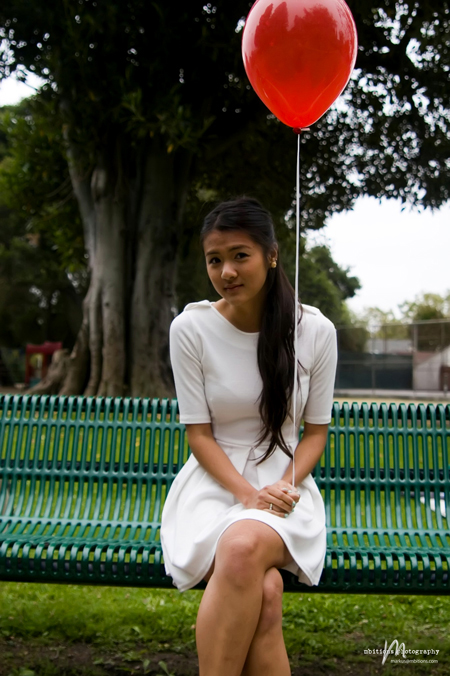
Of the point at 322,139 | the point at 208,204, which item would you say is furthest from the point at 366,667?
the point at 322,139

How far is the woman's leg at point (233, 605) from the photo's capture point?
76.2 inches

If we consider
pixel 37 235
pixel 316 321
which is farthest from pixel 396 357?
pixel 316 321

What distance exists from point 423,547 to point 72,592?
6.35 ft

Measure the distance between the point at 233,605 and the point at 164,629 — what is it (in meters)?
1.43

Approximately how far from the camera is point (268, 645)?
6.53 ft

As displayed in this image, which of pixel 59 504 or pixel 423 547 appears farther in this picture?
pixel 59 504

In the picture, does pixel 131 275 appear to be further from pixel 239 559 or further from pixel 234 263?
pixel 239 559

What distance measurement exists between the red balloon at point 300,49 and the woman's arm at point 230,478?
136cm

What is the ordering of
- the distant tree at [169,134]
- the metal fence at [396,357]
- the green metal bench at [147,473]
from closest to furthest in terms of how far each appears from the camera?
the green metal bench at [147,473] < the distant tree at [169,134] < the metal fence at [396,357]

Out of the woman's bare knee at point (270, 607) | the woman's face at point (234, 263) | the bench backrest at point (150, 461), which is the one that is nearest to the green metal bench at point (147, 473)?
the bench backrest at point (150, 461)

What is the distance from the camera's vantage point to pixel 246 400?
101 inches

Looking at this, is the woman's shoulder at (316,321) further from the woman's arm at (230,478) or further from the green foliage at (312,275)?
the green foliage at (312,275)

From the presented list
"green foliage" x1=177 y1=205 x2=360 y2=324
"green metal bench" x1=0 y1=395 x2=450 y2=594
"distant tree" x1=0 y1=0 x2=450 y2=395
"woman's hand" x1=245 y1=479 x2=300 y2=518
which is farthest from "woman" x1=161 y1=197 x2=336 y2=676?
"green foliage" x1=177 y1=205 x2=360 y2=324

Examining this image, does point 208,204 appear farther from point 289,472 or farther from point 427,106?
point 427,106
